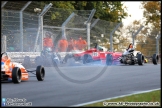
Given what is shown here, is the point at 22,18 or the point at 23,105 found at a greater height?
the point at 22,18

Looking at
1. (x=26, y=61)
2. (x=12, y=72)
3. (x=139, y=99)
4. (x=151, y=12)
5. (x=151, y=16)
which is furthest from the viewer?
(x=151, y=16)

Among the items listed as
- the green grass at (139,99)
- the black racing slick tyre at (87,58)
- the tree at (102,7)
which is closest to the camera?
the green grass at (139,99)

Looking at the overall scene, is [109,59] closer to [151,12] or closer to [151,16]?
[151,12]

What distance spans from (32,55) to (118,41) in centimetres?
1226

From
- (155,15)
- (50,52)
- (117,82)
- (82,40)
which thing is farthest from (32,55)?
(155,15)

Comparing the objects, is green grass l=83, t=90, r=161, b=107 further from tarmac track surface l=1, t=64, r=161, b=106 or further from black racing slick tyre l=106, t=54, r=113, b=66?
black racing slick tyre l=106, t=54, r=113, b=66

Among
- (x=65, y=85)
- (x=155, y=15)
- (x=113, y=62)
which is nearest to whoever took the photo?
(x=65, y=85)

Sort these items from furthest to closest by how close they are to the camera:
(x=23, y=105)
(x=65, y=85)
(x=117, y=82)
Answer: (x=117, y=82)
(x=65, y=85)
(x=23, y=105)

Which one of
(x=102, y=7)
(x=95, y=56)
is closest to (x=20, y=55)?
(x=95, y=56)

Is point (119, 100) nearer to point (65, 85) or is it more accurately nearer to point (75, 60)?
point (65, 85)

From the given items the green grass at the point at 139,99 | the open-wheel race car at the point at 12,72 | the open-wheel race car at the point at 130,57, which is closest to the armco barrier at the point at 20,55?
the open-wheel race car at the point at 130,57

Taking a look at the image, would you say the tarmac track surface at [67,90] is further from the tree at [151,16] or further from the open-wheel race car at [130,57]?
the tree at [151,16]

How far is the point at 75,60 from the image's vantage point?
30922 millimetres

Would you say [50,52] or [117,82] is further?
[50,52]
